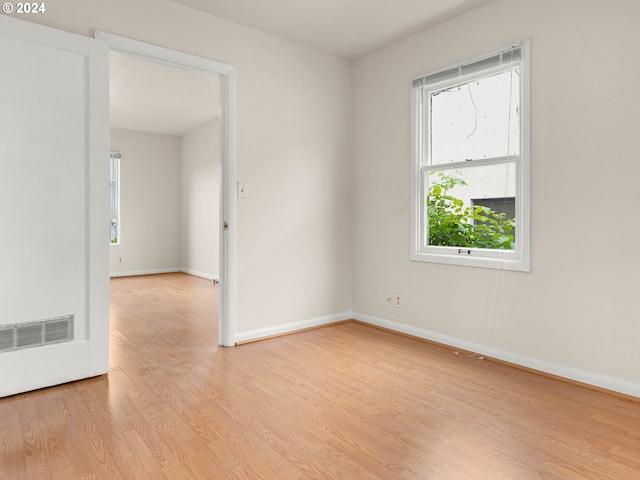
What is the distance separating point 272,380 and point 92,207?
156 centimetres

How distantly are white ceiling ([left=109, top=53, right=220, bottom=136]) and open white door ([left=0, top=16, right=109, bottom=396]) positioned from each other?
1.52 meters

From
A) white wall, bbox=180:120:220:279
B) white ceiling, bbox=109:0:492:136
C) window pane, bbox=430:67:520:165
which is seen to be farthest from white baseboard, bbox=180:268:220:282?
window pane, bbox=430:67:520:165

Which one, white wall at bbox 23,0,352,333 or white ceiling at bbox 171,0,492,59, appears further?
white wall at bbox 23,0,352,333

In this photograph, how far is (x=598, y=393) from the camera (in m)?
2.45

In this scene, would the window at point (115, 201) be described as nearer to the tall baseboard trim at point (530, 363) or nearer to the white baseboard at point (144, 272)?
the white baseboard at point (144, 272)

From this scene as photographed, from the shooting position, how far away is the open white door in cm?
231

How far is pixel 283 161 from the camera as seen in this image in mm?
3641

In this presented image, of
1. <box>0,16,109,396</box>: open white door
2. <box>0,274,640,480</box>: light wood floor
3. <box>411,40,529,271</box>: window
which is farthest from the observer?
<box>411,40,529,271</box>: window

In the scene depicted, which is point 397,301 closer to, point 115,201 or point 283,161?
point 283,161

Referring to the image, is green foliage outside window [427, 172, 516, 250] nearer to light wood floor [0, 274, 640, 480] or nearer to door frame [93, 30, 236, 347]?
light wood floor [0, 274, 640, 480]

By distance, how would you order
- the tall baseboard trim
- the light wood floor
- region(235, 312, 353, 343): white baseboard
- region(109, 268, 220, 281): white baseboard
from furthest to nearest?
region(109, 268, 220, 281): white baseboard < region(235, 312, 353, 343): white baseboard < the tall baseboard trim < the light wood floor

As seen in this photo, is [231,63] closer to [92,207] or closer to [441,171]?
[92,207]

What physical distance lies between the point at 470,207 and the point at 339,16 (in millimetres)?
1790

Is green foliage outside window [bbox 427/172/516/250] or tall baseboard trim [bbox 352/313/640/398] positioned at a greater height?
green foliage outside window [bbox 427/172/516/250]
